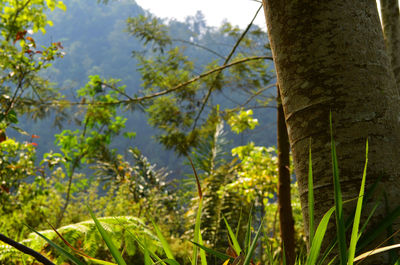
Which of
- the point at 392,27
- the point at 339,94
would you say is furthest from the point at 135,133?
the point at 339,94

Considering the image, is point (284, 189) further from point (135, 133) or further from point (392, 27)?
point (135, 133)

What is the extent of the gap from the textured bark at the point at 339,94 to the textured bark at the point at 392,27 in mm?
2153

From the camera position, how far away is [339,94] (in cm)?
68

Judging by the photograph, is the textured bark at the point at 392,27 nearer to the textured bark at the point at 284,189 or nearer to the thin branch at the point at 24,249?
the textured bark at the point at 284,189

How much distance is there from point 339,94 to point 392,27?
257cm

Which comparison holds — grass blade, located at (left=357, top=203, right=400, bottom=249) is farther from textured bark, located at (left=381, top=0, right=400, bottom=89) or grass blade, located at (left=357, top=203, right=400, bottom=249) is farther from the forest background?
textured bark, located at (left=381, top=0, right=400, bottom=89)

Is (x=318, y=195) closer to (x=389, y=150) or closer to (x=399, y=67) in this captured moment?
(x=389, y=150)

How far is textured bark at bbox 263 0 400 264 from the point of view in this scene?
0.65 m

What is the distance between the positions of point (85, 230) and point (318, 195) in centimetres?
124

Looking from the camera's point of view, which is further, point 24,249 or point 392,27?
point 392,27

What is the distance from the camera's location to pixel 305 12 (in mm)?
738

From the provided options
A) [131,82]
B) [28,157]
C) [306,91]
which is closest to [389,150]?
[306,91]

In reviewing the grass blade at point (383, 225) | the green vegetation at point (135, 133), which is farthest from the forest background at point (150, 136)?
the grass blade at point (383, 225)

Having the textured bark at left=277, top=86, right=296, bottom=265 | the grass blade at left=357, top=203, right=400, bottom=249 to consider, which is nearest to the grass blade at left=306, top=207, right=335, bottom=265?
the grass blade at left=357, top=203, right=400, bottom=249
